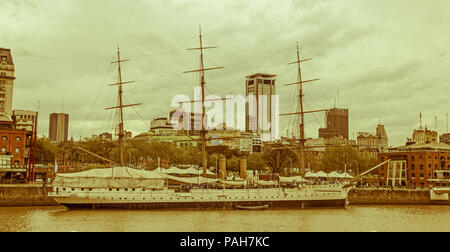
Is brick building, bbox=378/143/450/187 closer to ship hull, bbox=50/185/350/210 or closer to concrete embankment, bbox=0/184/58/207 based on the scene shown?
ship hull, bbox=50/185/350/210

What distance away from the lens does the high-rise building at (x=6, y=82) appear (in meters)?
129

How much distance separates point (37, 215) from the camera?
5059 centimetres

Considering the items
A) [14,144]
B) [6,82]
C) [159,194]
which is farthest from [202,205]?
[6,82]

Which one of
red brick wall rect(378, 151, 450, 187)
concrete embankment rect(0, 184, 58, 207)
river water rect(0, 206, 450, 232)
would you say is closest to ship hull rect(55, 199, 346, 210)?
Answer: river water rect(0, 206, 450, 232)

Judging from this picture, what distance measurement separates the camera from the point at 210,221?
158ft

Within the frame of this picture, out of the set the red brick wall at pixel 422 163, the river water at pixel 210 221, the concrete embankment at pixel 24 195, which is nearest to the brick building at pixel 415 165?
the red brick wall at pixel 422 163

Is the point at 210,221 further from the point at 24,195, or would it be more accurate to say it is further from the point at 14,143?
the point at 14,143

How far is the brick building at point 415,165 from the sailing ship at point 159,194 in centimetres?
3283

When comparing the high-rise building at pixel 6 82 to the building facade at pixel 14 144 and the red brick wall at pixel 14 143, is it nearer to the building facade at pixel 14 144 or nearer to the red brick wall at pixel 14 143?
the building facade at pixel 14 144

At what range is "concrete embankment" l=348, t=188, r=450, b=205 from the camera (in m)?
76.2

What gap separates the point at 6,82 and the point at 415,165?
361 feet

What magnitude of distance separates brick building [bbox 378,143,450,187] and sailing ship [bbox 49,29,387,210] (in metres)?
32.8
